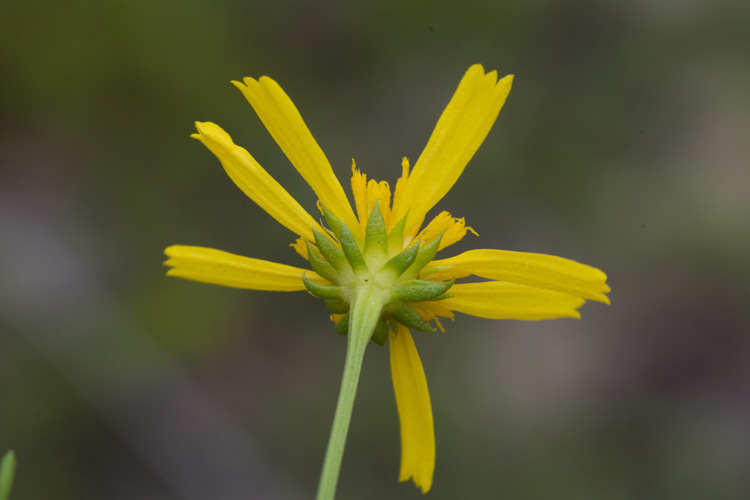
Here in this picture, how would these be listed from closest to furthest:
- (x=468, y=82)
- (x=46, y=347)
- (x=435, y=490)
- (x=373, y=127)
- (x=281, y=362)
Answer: (x=468, y=82) < (x=46, y=347) < (x=435, y=490) < (x=281, y=362) < (x=373, y=127)

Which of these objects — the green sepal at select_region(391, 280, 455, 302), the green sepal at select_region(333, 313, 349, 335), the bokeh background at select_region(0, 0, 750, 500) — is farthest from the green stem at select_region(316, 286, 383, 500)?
the bokeh background at select_region(0, 0, 750, 500)

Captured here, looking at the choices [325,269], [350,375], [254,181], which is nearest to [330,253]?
[325,269]

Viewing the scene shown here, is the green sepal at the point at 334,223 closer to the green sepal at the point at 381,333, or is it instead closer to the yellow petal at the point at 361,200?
the yellow petal at the point at 361,200

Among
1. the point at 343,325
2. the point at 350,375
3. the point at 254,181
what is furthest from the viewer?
the point at 254,181

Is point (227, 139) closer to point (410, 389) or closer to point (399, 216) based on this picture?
point (399, 216)

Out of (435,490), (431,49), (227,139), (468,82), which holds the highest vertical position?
(431,49)

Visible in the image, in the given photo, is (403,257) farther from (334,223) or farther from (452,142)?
(452,142)

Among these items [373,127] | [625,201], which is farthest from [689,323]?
[373,127]
